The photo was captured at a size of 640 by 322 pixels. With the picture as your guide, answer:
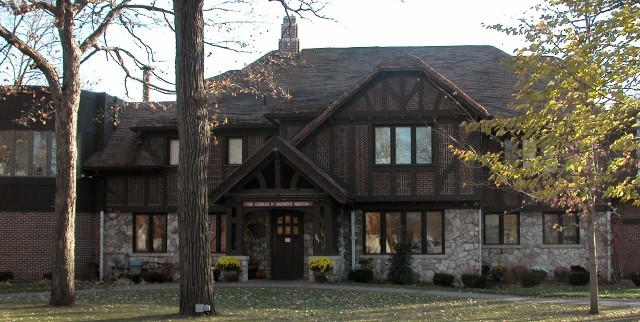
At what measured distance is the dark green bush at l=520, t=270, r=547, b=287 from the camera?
27.1m

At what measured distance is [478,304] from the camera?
20.9 metres

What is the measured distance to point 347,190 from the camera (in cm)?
2798

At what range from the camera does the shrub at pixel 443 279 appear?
27.1 meters

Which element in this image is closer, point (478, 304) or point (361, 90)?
point (478, 304)

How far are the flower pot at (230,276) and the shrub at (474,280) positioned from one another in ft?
23.1

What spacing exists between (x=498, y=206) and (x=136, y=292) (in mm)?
12646

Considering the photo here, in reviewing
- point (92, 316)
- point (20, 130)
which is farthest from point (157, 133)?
point (92, 316)

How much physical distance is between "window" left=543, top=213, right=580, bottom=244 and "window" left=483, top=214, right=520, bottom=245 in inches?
38.5

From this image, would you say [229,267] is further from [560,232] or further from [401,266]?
[560,232]

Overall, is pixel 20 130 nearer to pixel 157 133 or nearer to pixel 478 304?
pixel 157 133

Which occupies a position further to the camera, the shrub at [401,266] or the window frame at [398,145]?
the window frame at [398,145]

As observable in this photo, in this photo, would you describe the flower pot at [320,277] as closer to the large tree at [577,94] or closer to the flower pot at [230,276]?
the flower pot at [230,276]

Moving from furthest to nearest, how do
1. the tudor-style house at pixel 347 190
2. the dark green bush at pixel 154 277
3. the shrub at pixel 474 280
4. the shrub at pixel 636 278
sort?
the dark green bush at pixel 154 277, the shrub at pixel 636 278, the tudor-style house at pixel 347 190, the shrub at pixel 474 280

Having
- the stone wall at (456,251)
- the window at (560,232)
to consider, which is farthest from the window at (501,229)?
the stone wall at (456,251)
